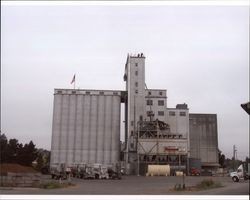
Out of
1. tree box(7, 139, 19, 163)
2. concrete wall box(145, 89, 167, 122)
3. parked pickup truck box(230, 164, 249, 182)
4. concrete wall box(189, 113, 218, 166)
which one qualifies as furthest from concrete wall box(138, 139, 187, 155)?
parked pickup truck box(230, 164, 249, 182)

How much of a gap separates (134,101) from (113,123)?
711 centimetres

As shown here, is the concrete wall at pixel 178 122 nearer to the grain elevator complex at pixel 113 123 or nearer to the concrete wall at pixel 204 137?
the grain elevator complex at pixel 113 123

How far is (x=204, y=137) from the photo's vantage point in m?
96.8

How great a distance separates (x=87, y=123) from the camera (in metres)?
86.3

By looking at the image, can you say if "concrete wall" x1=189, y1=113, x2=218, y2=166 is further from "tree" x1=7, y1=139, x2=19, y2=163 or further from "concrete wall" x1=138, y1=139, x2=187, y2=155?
"tree" x1=7, y1=139, x2=19, y2=163

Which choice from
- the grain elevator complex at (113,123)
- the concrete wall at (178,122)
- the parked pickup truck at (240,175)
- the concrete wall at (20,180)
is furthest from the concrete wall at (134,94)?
the concrete wall at (20,180)

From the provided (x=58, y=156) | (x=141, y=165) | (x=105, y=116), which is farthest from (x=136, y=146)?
(x=58, y=156)

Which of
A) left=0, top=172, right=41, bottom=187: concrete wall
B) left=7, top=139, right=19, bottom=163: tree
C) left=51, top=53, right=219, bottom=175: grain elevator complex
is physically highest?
left=51, top=53, right=219, bottom=175: grain elevator complex

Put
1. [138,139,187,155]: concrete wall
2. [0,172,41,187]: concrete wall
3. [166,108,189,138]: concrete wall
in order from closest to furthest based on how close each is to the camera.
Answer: [0,172,41,187]: concrete wall, [138,139,187,155]: concrete wall, [166,108,189,138]: concrete wall

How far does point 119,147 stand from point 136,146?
7505mm

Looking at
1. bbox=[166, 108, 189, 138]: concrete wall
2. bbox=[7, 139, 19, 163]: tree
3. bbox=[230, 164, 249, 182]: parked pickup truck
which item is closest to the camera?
bbox=[230, 164, 249, 182]: parked pickup truck

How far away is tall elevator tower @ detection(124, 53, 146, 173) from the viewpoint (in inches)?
3214

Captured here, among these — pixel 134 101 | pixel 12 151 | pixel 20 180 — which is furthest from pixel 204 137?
pixel 20 180

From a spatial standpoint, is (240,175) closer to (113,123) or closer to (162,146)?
(162,146)
